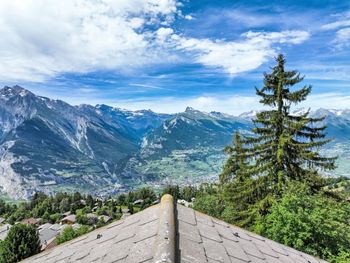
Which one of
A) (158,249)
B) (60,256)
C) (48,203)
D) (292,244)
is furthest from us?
(48,203)

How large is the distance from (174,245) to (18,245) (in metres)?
56.2

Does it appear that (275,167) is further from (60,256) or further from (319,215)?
(60,256)

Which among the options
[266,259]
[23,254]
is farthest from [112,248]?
[23,254]

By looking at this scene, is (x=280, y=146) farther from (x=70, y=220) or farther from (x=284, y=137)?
(x=70, y=220)

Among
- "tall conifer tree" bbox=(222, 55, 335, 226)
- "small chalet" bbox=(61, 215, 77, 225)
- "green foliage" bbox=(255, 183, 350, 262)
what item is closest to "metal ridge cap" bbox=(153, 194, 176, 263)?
"green foliage" bbox=(255, 183, 350, 262)

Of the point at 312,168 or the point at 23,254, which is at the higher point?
the point at 312,168

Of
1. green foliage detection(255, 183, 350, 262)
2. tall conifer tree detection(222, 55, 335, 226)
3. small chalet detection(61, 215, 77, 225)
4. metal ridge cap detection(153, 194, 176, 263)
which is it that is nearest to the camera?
metal ridge cap detection(153, 194, 176, 263)

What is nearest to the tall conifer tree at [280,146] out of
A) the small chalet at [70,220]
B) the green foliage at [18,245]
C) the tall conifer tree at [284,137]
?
the tall conifer tree at [284,137]

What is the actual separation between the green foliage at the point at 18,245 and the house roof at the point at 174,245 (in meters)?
51.2

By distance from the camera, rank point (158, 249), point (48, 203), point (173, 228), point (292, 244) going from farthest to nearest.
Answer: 1. point (48, 203)
2. point (292, 244)
3. point (173, 228)
4. point (158, 249)

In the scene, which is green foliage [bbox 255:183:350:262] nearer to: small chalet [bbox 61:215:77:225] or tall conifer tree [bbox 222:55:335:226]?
tall conifer tree [bbox 222:55:335:226]

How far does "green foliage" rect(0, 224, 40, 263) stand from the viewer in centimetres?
5084

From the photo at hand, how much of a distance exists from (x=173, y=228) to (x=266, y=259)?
2062mm

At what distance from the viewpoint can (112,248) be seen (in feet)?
16.9
